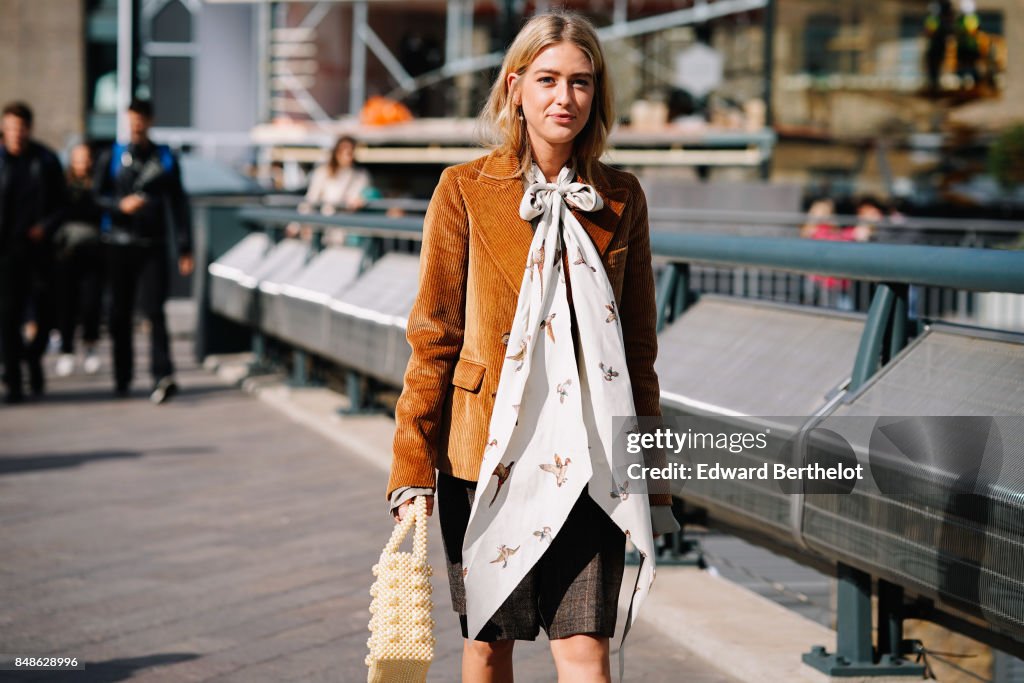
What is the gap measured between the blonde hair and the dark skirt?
702mm

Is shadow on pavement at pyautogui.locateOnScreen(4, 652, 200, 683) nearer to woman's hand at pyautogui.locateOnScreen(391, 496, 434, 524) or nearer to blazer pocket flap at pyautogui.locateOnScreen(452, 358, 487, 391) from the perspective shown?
woman's hand at pyautogui.locateOnScreen(391, 496, 434, 524)

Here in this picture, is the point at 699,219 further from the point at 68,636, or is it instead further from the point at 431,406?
the point at 431,406

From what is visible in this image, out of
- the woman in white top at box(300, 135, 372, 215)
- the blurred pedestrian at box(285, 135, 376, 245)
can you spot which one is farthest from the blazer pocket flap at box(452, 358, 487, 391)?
the woman in white top at box(300, 135, 372, 215)

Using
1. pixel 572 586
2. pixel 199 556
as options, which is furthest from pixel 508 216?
pixel 199 556

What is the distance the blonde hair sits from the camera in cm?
305

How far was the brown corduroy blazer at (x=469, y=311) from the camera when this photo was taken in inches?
119

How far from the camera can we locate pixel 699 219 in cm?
1574

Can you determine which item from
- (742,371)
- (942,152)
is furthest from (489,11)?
(742,371)

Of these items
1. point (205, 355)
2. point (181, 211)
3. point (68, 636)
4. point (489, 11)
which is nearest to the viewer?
point (68, 636)

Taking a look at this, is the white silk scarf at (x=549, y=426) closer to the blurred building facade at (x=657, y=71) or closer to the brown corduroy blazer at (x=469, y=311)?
the brown corduroy blazer at (x=469, y=311)

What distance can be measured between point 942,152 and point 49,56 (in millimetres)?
24170

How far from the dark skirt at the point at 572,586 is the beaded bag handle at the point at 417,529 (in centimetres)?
13

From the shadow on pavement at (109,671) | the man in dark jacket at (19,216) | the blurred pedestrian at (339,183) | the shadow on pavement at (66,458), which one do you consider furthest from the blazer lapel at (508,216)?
the blurred pedestrian at (339,183)

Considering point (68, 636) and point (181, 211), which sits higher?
point (181, 211)
